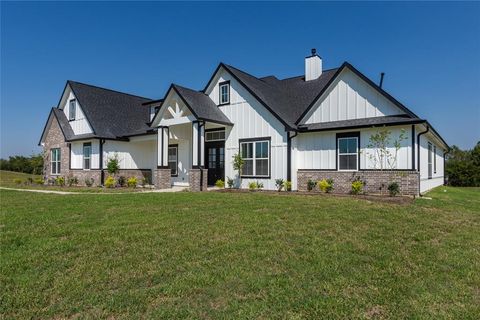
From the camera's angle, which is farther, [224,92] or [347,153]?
[224,92]

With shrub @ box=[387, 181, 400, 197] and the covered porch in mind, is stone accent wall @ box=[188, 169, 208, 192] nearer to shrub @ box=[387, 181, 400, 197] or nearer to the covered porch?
the covered porch

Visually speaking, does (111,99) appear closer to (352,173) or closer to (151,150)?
(151,150)

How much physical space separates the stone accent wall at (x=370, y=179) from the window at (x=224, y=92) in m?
5.88

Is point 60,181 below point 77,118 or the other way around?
below

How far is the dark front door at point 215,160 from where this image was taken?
17.5 metres

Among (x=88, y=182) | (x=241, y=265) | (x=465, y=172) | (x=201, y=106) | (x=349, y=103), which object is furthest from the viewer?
(x=465, y=172)

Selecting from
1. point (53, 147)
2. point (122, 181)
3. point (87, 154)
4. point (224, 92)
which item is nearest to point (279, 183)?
point (224, 92)

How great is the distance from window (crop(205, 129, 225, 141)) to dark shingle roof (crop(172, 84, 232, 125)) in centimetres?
94

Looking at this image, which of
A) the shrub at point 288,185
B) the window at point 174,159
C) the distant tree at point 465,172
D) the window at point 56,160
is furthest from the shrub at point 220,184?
the distant tree at point 465,172

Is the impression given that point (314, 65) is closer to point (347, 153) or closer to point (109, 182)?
point (347, 153)

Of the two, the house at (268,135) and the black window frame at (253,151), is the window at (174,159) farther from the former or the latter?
the black window frame at (253,151)

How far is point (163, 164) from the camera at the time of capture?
56.7ft

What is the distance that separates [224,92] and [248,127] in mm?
2805

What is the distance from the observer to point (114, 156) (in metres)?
21.1
